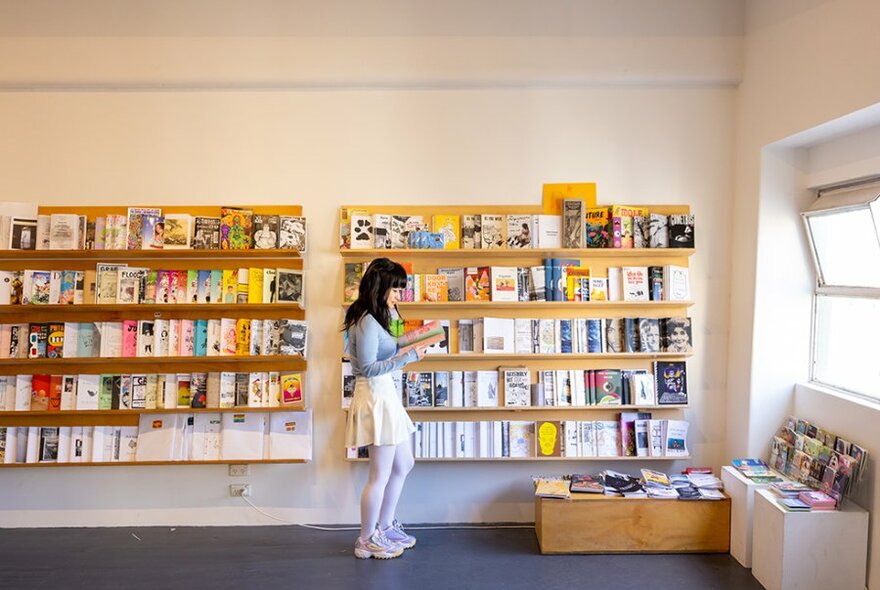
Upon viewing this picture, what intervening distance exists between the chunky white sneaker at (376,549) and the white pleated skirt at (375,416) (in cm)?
65

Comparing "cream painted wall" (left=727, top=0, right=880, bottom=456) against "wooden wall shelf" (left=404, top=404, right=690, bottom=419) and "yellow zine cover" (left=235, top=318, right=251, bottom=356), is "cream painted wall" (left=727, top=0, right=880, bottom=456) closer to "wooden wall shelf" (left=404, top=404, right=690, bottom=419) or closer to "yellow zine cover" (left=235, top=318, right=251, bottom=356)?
"wooden wall shelf" (left=404, top=404, right=690, bottom=419)

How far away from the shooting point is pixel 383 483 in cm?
373

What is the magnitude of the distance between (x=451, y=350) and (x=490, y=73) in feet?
6.30

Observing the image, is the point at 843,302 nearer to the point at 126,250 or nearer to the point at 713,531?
the point at 713,531

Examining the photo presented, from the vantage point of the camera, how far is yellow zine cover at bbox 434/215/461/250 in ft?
14.0

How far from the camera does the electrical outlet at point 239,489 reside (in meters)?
4.31

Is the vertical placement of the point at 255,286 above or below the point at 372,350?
above

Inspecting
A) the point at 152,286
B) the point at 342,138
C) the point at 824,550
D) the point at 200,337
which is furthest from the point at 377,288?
the point at 824,550

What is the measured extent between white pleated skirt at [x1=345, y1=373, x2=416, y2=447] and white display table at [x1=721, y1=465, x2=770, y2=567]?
6.55 feet

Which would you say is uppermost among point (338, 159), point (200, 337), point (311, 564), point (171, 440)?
point (338, 159)

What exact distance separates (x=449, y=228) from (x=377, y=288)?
89 cm

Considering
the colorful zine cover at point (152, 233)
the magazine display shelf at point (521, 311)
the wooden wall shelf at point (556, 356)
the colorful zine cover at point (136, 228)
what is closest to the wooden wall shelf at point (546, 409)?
the magazine display shelf at point (521, 311)

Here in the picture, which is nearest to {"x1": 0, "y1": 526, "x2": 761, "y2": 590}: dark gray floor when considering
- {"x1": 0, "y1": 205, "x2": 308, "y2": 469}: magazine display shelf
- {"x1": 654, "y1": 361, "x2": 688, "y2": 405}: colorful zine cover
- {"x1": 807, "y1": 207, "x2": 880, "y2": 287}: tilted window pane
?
{"x1": 0, "y1": 205, "x2": 308, "y2": 469}: magazine display shelf

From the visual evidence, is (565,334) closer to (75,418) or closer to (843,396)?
(843,396)
